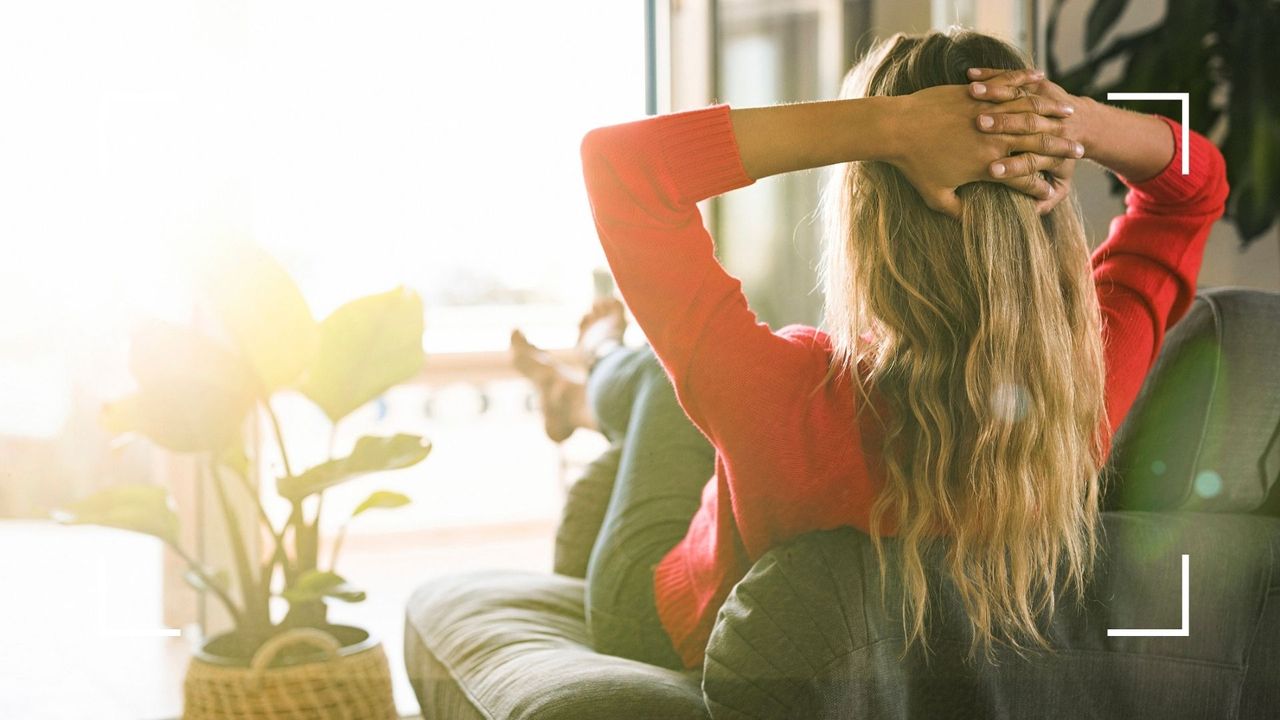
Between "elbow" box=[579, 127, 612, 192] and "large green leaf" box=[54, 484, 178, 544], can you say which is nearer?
"elbow" box=[579, 127, 612, 192]

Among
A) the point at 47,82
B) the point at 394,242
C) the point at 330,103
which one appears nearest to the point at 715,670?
the point at 47,82

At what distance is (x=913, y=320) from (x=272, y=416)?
71 cm

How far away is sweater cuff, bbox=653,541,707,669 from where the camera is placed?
111 cm

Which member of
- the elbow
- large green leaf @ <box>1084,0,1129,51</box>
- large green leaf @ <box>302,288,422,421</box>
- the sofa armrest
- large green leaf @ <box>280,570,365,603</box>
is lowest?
large green leaf @ <box>280,570,365,603</box>

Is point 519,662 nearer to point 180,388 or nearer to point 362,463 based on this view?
point 362,463

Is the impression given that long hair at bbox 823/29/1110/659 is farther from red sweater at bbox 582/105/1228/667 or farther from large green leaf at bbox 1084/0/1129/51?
large green leaf at bbox 1084/0/1129/51

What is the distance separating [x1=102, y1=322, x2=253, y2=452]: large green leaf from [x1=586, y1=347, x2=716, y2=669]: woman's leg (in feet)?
1.47

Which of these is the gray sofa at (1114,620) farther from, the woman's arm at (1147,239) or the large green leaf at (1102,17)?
the large green leaf at (1102,17)

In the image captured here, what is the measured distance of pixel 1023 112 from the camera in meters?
0.84

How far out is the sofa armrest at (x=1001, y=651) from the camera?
2.76ft

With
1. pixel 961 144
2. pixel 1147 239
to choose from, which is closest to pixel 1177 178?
pixel 1147 239

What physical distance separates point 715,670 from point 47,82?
1638mm

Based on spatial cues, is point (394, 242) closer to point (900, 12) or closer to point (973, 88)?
point (900, 12)

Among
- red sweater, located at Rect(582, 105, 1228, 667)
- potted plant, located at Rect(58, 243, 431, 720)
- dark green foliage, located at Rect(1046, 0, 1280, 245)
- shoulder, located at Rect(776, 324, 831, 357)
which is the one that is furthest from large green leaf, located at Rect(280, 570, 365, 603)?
dark green foliage, located at Rect(1046, 0, 1280, 245)
